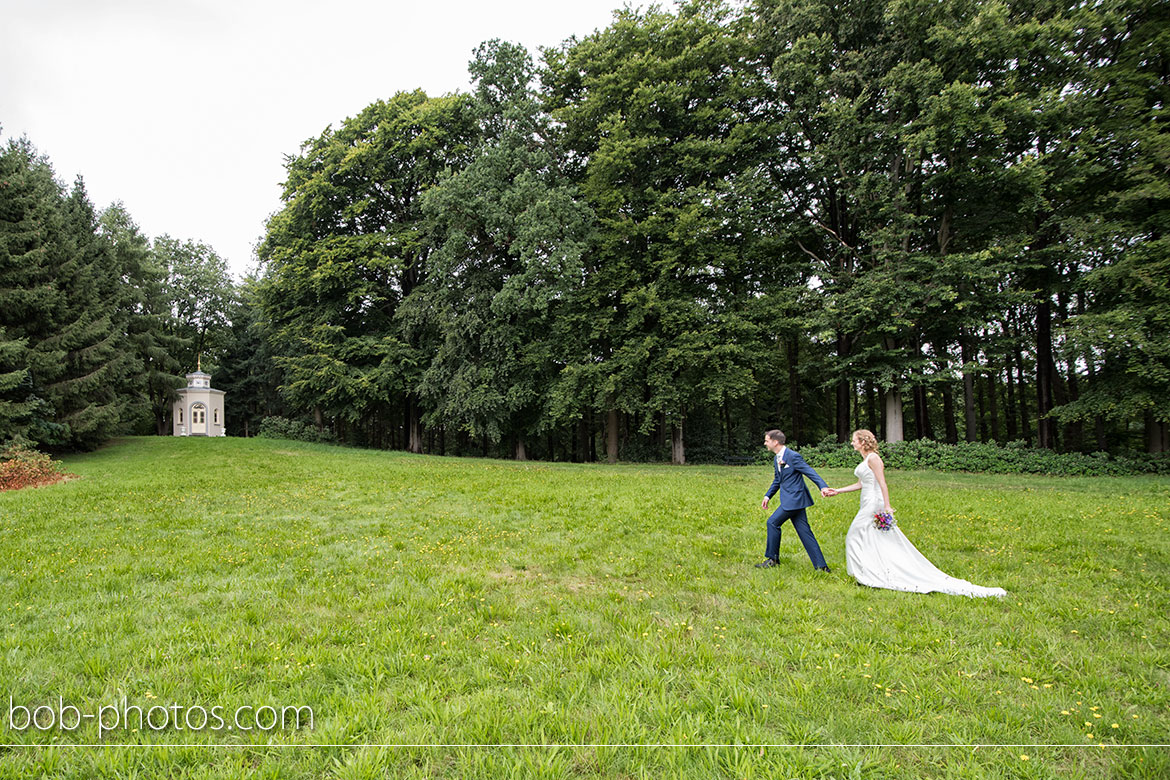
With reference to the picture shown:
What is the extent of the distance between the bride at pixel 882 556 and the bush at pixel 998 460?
16187mm

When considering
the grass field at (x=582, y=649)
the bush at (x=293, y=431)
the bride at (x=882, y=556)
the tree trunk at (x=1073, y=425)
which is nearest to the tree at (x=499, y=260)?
the bush at (x=293, y=431)

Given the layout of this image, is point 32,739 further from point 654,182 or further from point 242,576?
point 654,182

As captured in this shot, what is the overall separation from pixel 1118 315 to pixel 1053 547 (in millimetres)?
14109

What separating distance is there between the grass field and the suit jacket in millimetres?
857

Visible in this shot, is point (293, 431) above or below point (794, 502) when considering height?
above

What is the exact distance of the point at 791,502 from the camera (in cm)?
642

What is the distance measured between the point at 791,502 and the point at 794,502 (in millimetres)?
35

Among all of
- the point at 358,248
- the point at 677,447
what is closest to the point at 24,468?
the point at 358,248

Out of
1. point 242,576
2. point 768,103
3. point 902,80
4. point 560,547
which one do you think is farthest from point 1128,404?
point 242,576

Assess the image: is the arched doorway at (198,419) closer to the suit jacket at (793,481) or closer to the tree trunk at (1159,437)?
the suit jacket at (793,481)

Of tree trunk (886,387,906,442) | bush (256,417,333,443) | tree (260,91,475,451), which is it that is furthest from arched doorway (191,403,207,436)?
tree trunk (886,387,906,442)

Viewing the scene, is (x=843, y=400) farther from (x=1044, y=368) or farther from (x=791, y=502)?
(x=791, y=502)

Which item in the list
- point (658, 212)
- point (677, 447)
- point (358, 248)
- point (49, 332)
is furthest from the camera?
point (358, 248)

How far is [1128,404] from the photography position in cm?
1633
